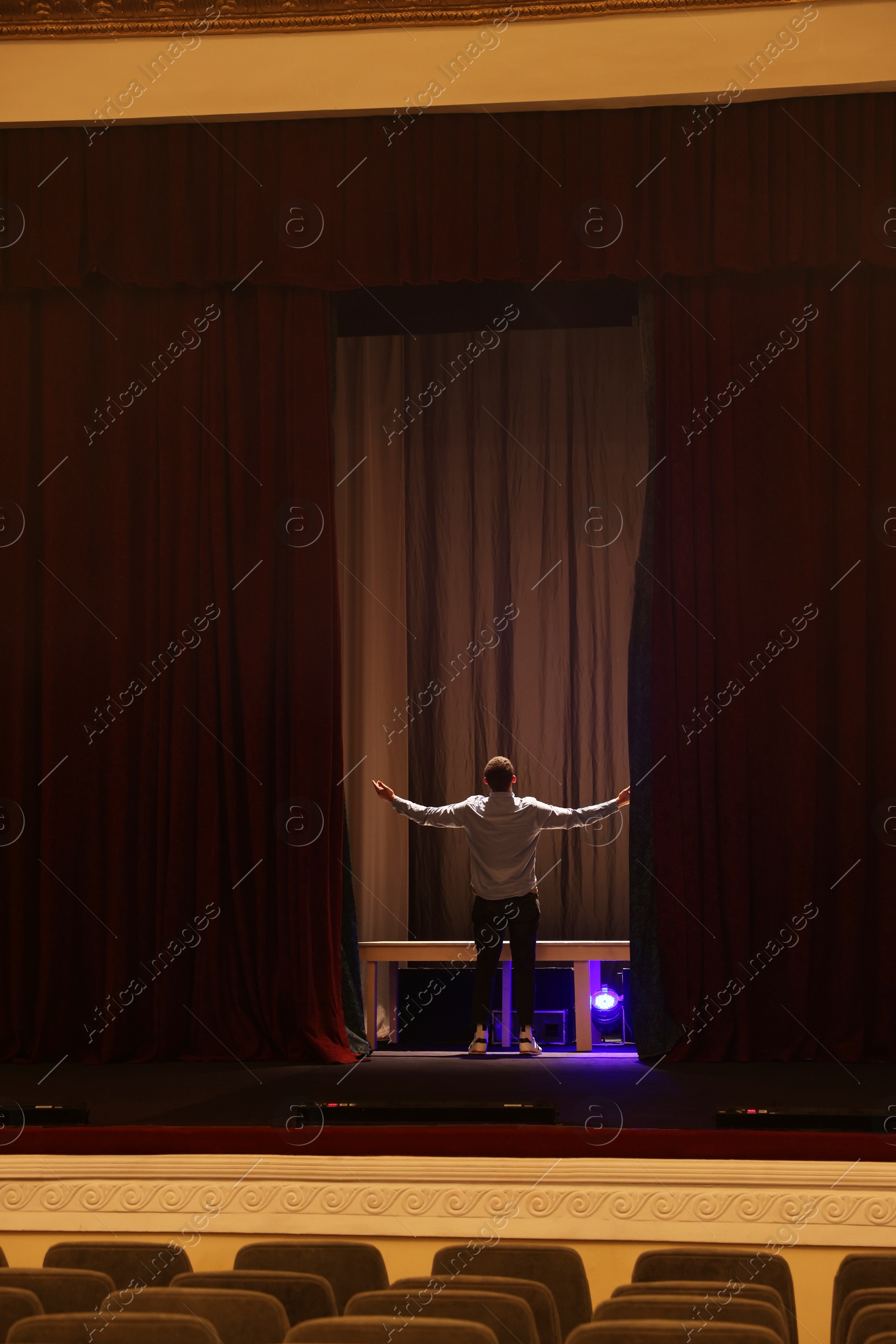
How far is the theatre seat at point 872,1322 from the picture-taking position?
5.90ft

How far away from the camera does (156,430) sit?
5.87 metres

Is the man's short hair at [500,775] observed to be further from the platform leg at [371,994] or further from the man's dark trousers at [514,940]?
the platform leg at [371,994]

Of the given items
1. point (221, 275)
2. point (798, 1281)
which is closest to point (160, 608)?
point (221, 275)

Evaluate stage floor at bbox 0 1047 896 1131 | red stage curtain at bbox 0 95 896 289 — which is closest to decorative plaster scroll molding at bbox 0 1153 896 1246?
stage floor at bbox 0 1047 896 1131

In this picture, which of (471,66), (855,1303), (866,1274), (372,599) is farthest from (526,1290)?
(372,599)

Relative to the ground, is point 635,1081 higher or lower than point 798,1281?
higher

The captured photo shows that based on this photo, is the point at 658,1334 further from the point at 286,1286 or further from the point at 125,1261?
the point at 125,1261

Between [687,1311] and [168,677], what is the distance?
434 cm

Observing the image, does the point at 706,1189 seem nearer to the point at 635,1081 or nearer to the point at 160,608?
the point at 635,1081

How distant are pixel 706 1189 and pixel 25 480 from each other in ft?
14.0

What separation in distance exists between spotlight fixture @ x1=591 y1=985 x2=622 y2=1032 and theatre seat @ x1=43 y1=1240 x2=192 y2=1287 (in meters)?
4.25

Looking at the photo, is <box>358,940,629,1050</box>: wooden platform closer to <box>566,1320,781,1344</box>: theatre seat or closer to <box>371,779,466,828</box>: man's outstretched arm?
<box>371,779,466,828</box>: man's outstretched arm

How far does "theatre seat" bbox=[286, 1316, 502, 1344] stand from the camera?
64.8 inches

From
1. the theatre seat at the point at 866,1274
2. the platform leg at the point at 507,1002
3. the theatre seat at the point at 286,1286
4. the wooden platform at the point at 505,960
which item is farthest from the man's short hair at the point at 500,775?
the theatre seat at the point at 286,1286
